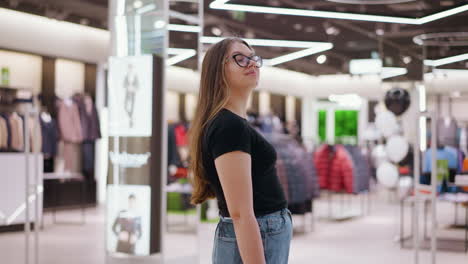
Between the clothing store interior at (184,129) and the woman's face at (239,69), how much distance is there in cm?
329

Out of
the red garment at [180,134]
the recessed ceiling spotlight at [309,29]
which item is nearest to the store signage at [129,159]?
the red garment at [180,134]

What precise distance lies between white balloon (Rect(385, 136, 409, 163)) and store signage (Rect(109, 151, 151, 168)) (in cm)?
315

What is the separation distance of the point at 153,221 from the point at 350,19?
503 centimetres

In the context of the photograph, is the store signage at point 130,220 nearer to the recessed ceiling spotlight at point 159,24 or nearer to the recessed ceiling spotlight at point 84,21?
the recessed ceiling spotlight at point 159,24

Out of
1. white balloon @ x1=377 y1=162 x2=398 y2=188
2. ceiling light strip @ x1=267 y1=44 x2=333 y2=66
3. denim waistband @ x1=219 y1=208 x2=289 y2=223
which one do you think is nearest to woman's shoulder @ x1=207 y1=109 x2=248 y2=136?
denim waistband @ x1=219 y1=208 x2=289 y2=223

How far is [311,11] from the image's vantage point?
9.05 meters

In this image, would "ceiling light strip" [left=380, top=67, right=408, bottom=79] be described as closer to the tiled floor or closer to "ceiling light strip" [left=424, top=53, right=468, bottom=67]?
"ceiling light strip" [left=424, top=53, right=468, bottom=67]

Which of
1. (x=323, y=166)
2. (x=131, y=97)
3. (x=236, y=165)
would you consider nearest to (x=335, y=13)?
(x=323, y=166)

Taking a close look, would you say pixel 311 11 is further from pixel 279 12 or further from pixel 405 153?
pixel 405 153

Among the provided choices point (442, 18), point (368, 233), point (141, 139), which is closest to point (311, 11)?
point (442, 18)

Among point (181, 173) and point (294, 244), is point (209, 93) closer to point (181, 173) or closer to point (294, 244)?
point (294, 244)

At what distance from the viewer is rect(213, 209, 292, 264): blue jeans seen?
1813mm

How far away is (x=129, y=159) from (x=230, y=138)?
4119mm

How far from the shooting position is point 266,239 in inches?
71.7
